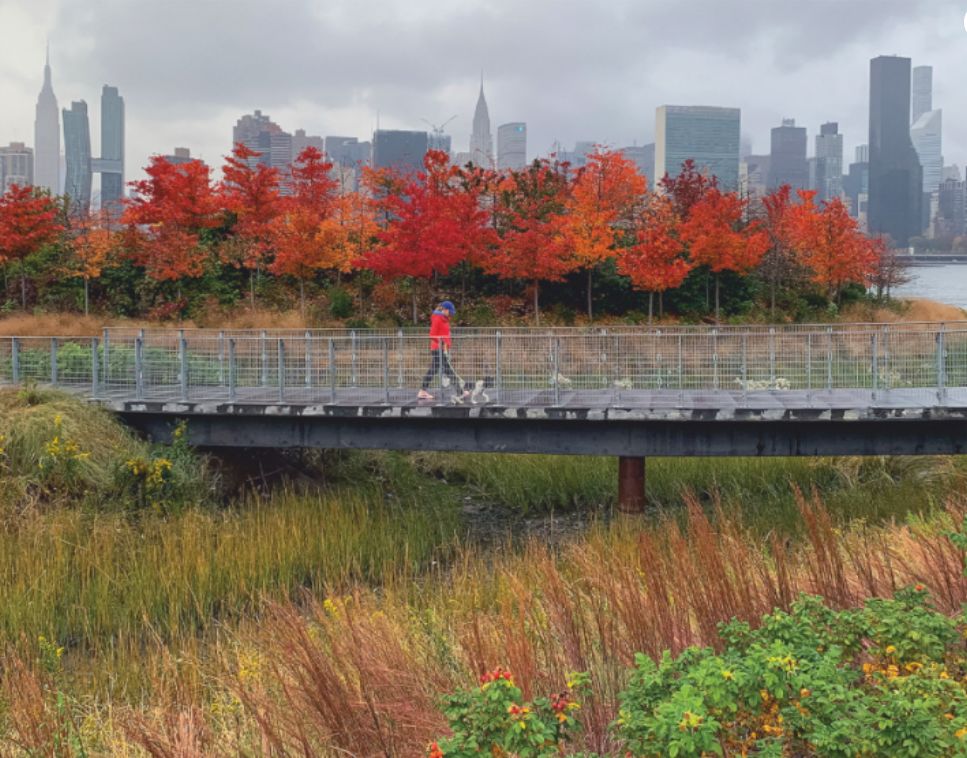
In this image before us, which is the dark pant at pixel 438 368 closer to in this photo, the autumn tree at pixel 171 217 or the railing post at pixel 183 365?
the railing post at pixel 183 365

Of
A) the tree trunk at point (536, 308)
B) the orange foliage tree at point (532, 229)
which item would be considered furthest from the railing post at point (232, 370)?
the tree trunk at point (536, 308)

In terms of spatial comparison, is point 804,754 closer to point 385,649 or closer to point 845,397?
point 385,649

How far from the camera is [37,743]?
17.9 feet

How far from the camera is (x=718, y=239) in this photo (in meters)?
34.9

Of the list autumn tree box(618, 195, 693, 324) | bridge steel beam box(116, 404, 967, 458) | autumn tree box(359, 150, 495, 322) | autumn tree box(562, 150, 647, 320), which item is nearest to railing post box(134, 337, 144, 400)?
bridge steel beam box(116, 404, 967, 458)

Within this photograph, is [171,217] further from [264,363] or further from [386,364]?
[386,364]

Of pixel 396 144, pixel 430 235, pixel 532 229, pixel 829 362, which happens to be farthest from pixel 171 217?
pixel 396 144

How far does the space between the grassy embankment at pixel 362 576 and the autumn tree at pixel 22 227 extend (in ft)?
69.2

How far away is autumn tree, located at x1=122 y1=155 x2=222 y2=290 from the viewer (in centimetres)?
3603

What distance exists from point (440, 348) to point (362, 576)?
5173mm

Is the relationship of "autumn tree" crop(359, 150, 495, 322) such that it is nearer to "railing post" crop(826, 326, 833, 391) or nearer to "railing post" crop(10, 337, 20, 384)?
"railing post" crop(10, 337, 20, 384)

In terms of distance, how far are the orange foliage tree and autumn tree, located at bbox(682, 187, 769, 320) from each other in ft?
15.4

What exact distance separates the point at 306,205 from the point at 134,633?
27.9 m

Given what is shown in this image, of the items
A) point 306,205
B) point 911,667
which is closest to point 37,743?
point 911,667
